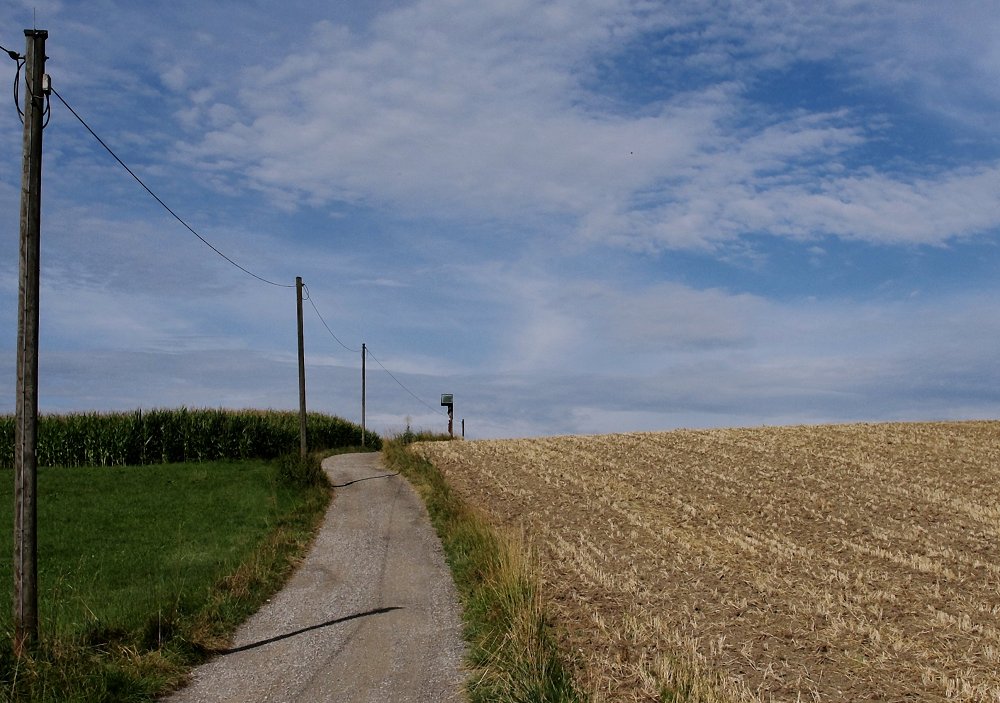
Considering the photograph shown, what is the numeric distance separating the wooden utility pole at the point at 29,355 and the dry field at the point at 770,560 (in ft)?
27.6

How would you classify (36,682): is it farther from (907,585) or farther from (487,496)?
(487,496)

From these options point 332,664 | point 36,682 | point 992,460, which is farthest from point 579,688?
point 992,460

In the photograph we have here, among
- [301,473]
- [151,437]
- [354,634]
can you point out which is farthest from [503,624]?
[151,437]

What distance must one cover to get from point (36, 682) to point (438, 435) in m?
40.6

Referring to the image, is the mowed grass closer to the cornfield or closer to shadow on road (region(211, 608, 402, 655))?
shadow on road (region(211, 608, 402, 655))

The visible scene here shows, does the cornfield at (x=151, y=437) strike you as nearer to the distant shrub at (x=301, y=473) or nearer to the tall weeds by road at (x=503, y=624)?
the distant shrub at (x=301, y=473)

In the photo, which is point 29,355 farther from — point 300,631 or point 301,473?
point 301,473

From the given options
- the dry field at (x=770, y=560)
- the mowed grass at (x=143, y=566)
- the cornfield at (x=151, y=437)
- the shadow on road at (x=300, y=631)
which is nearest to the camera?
the mowed grass at (x=143, y=566)

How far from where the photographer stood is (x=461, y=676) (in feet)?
40.3

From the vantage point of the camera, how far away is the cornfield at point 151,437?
4284cm

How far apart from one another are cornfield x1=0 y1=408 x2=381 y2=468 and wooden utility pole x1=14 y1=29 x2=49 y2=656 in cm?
3210

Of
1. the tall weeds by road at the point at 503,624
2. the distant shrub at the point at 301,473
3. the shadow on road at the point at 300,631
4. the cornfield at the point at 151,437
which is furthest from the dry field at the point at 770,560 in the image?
the cornfield at the point at 151,437

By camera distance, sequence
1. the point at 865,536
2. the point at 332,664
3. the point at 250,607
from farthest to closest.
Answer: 1. the point at 865,536
2. the point at 250,607
3. the point at 332,664

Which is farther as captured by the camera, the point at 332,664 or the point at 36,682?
the point at 332,664
